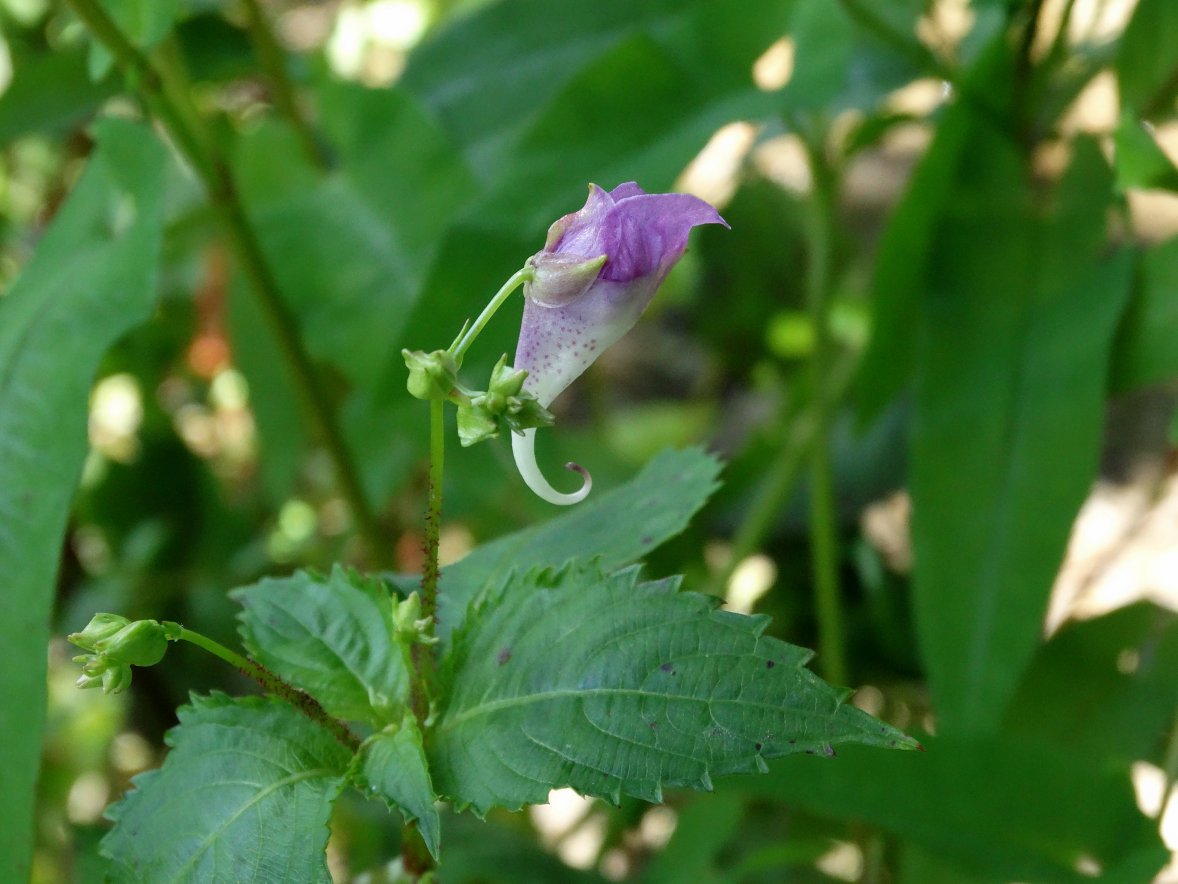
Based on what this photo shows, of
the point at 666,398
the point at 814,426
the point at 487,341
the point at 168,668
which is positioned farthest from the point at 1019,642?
the point at 666,398

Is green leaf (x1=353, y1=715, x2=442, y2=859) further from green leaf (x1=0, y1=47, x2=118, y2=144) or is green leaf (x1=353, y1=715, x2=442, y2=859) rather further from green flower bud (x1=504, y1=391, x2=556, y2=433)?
green leaf (x1=0, y1=47, x2=118, y2=144)

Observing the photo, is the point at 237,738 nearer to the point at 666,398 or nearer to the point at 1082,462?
the point at 1082,462

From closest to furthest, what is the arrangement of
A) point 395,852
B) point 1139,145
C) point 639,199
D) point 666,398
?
1. point 639,199
2. point 1139,145
3. point 395,852
4. point 666,398

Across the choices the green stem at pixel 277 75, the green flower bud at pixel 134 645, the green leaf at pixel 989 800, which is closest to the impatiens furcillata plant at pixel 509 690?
the green flower bud at pixel 134 645

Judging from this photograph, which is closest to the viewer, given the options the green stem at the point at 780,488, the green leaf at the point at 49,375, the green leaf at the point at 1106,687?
the green leaf at the point at 49,375

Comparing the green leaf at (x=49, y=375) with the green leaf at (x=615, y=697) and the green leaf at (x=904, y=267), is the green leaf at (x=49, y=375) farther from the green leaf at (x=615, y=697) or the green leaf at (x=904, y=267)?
the green leaf at (x=904, y=267)

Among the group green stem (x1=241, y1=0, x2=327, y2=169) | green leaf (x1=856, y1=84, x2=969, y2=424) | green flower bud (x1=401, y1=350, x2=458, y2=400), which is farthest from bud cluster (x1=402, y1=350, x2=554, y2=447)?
green stem (x1=241, y1=0, x2=327, y2=169)

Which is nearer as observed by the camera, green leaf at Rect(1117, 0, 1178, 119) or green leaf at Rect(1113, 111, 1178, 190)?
green leaf at Rect(1113, 111, 1178, 190)

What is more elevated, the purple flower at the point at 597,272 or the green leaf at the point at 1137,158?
the purple flower at the point at 597,272
